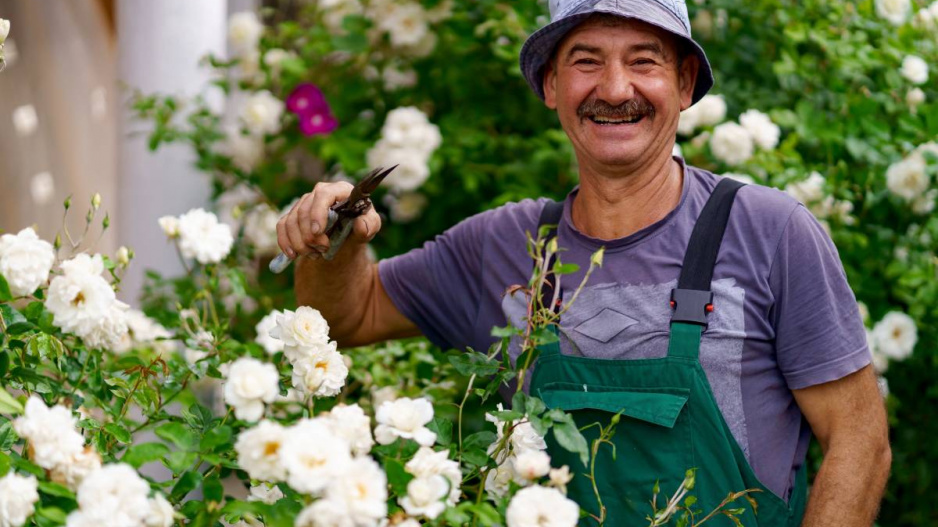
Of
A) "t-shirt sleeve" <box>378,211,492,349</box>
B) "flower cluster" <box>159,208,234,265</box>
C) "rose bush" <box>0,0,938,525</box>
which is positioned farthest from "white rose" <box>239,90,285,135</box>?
"t-shirt sleeve" <box>378,211,492,349</box>

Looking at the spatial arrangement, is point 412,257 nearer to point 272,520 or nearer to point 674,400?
point 674,400

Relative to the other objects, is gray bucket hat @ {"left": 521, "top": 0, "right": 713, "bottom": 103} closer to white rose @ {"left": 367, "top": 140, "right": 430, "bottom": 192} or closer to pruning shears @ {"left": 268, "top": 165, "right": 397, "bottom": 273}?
pruning shears @ {"left": 268, "top": 165, "right": 397, "bottom": 273}

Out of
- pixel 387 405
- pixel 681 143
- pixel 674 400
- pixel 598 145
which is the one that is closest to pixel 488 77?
pixel 681 143

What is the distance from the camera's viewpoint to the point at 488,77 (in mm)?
3389

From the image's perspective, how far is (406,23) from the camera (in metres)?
3.30

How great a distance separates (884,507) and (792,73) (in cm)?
123

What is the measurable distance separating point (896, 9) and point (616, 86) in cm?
148

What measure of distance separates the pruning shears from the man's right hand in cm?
1

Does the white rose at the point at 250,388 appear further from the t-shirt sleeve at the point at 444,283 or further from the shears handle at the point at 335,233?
the t-shirt sleeve at the point at 444,283

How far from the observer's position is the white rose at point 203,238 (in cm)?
219

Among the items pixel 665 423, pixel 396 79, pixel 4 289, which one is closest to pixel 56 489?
pixel 4 289

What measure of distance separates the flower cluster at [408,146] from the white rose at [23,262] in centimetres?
164

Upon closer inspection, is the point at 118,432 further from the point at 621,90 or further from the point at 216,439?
the point at 621,90

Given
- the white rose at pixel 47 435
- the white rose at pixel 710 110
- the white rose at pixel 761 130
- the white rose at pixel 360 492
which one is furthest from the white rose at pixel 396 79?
the white rose at pixel 360 492
